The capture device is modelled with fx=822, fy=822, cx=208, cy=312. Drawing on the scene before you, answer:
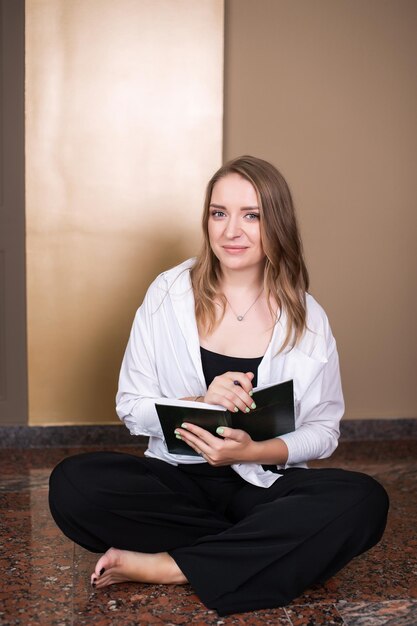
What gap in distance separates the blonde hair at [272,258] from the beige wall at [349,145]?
1.42 meters

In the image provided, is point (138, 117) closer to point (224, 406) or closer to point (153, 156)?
point (153, 156)

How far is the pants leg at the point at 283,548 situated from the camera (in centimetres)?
212

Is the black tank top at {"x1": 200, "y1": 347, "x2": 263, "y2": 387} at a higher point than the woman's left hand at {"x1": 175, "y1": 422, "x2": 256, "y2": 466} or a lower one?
higher

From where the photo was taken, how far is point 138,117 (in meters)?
3.71

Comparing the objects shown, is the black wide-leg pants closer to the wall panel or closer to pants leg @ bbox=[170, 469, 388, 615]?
pants leg @ bbox=[170, 469, 388, 615]

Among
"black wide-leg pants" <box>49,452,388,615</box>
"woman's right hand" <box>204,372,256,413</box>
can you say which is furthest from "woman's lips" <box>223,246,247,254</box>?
"black wide-leg pants" <box>49,452,388,615</box>

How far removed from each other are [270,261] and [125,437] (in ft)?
5.58

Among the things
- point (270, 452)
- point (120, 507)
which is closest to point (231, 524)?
point (270, 452)

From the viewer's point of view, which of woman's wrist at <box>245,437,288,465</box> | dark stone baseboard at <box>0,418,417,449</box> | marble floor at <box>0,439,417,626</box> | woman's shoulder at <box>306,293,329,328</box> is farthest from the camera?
dark stone baseboard at <box>0,418,417,449</box>

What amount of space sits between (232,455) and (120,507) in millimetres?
331

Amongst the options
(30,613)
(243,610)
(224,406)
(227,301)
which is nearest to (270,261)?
(227,301)

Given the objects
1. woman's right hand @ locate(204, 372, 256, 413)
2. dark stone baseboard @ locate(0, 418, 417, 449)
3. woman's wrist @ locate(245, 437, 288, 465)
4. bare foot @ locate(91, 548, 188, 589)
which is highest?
woman's right hand @ locate(204, 372, 256, 413)

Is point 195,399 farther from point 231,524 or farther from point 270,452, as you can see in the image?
point 231,524

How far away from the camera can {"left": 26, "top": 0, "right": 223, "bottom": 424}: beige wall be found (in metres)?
3.65
